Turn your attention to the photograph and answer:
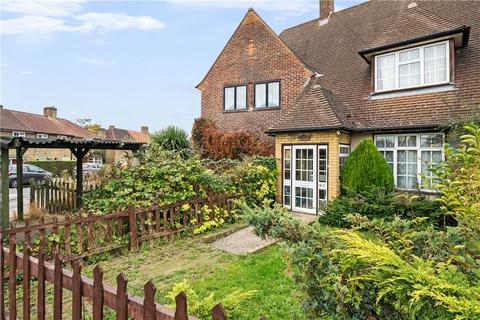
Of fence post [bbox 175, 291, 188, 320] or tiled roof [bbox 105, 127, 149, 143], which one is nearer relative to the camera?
fence post [bbox 175, 291, 188, 320]

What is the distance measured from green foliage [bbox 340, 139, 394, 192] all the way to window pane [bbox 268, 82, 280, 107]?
5.52m

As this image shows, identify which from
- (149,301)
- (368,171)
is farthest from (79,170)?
(149,301)

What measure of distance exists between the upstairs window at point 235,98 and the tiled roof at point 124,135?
4341 centimetres

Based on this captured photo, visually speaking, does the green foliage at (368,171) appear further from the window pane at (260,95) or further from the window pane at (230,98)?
the window pane at (230,98)

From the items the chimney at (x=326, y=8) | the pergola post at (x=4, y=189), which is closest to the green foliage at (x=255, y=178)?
the pergola post at (x=4, y=189)

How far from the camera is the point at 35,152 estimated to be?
3994 cm

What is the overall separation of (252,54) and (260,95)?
7.03 ft

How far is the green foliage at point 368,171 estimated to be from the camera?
940 centimetres

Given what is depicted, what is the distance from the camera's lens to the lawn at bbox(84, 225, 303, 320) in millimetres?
4172

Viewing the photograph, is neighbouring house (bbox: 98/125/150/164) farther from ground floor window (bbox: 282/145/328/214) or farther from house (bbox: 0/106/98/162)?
ground floor window (bbox: 282/145/328/214)

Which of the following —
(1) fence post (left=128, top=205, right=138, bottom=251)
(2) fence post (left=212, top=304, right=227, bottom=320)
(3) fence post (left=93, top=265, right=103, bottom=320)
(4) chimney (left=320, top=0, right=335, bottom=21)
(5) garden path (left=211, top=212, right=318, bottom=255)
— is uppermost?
(4) chimney (left=320, top=0, right=335, bottom=21)

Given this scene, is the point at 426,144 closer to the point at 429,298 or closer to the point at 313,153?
the point at 313,153

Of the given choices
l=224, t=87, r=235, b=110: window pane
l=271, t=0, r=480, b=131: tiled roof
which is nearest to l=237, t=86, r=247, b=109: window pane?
l=224, t=87, r=235, b=110: window pane

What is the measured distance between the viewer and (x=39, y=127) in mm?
40062
